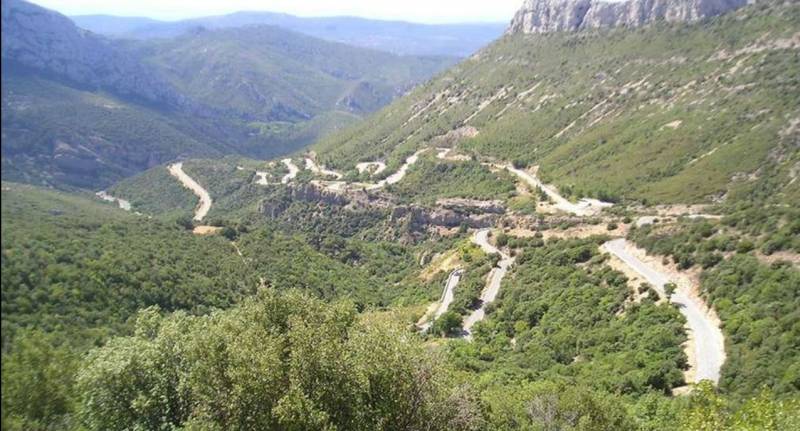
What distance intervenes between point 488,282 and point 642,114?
262 feet

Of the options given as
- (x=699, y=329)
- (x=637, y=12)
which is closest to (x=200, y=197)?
(x=637, y=12)

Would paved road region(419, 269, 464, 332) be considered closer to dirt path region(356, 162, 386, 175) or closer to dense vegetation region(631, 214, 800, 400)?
dense vegetation region(631, 214, 800, 400)

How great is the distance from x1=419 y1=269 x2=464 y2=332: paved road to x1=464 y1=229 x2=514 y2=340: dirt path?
404 cm

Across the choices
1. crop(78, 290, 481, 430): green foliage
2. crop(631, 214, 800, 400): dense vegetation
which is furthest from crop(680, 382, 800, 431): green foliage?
crop(78, 290, 481, 430): green foliage

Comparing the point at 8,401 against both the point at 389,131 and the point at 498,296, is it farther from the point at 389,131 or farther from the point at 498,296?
the point at 389,131

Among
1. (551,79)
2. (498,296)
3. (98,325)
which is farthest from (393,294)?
(551,79)

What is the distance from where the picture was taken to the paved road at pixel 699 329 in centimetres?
4009

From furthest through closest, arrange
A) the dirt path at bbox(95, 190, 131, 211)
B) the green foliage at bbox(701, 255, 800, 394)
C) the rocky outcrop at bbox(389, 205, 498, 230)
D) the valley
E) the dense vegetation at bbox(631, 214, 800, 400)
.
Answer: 1. the dirt path at bbox(95, 190, 131, 211)
2. the rocky outcrop at bbox(389, 205, 498, 230)
3. the dense vegetation at bbox(631, 214, 800, 400)
4. the green foliage at bbox(701, 255, 800, 394)
5. the valley

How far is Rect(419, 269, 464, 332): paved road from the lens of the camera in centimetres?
6732

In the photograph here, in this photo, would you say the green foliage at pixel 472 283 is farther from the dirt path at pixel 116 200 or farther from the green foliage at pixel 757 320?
the dirt path at pixel 116 200

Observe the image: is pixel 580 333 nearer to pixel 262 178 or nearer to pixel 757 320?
pixel 757 320

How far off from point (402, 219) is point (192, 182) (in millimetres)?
102477

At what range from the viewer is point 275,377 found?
21.9 m

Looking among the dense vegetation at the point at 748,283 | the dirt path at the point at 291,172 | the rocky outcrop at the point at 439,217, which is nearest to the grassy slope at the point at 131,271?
the rocky outcrop at the point at 439,217
